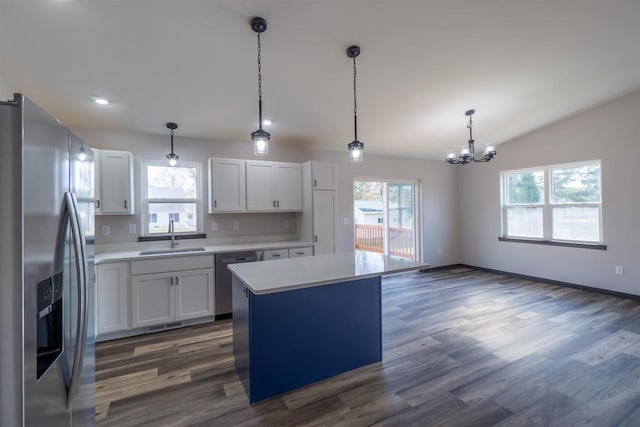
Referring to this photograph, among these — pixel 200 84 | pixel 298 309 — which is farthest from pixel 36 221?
pixel 200 84

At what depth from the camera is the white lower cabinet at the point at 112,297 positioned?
298 centimetres

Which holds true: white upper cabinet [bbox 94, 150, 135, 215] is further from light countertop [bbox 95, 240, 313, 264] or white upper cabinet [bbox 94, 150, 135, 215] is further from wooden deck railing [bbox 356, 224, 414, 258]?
wooden deck railing [bbox 356, 224, 414, 258]

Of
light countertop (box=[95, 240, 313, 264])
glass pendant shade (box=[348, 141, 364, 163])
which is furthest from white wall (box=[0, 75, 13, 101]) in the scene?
glass pendant shade (box=[348, 141, 364, 163])

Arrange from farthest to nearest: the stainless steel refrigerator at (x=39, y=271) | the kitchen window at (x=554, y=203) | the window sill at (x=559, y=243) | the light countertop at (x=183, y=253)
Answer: the kitchen window at (x=554, y=203)
the window sill at (x=559, y=243)
the light countertop at (x=183, y=253)
the stainless steel refrigerator at (x=39, y=271)

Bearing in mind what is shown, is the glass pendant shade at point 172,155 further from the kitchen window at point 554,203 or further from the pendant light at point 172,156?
the kitchen window at point 554,203

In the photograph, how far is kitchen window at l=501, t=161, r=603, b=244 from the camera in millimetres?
4539

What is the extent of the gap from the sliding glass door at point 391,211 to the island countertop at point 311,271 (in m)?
3.07

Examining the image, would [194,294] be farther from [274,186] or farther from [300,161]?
[300,161]

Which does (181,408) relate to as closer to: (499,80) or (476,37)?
(476,37)

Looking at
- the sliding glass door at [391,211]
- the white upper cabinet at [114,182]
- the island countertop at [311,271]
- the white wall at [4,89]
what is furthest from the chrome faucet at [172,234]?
the sliding glass door at [391,211]

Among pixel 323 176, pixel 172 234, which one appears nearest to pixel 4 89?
pixel 172 234

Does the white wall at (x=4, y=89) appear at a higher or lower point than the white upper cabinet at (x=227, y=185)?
higher

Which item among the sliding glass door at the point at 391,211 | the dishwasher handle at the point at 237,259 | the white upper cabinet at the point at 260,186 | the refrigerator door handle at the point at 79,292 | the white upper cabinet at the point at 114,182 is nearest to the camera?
the refrigerator door handle at the point at 79,292

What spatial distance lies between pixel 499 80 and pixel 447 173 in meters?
3.18
